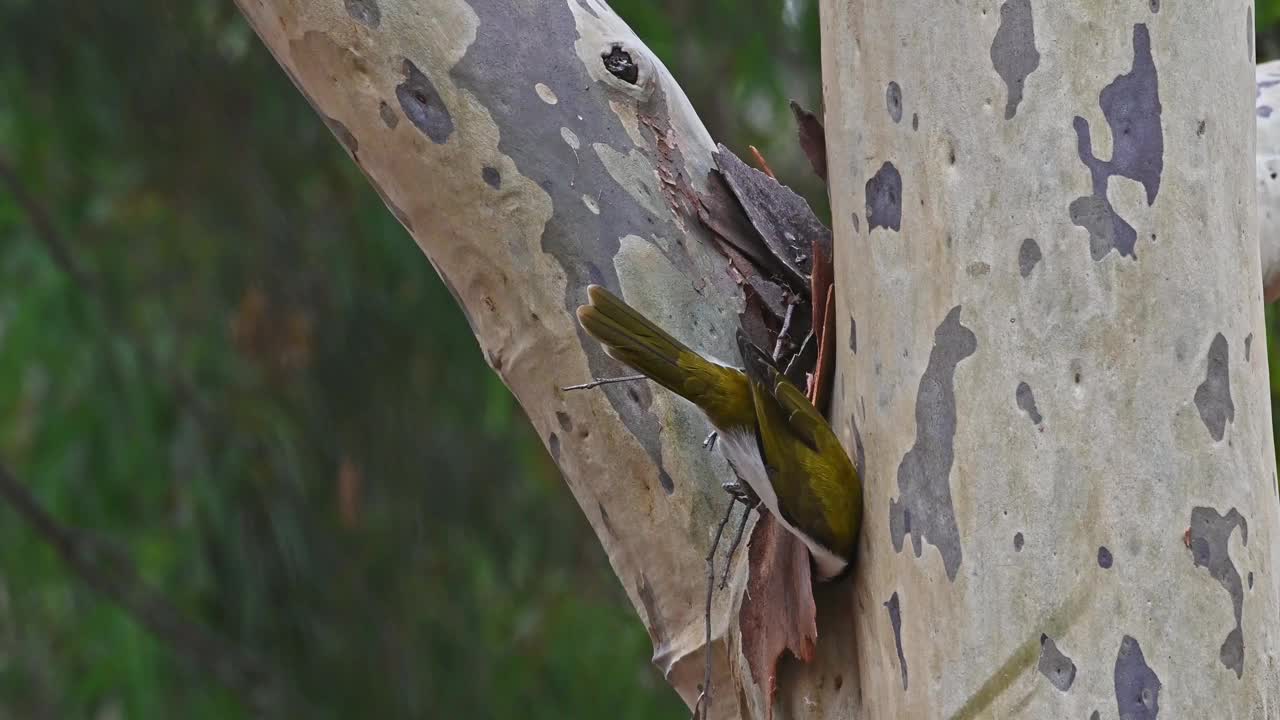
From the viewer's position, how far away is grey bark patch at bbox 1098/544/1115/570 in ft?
3.46

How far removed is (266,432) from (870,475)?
2.91 metres

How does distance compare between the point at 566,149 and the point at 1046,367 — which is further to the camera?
the point at 566,149

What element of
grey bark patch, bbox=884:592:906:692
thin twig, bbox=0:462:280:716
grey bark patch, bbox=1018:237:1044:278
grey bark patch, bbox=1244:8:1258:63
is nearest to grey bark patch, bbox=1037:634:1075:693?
grey bark patch, bbox=884:592:906:692

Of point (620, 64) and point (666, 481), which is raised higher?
point (620, 64)

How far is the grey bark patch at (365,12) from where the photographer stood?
55.6 inches

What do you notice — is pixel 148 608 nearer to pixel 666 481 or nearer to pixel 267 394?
pixel 267 394

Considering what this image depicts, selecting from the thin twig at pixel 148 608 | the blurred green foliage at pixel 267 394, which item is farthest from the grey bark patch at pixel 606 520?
the thin twig at pixel 148 608

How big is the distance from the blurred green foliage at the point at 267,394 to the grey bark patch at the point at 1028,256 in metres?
2.46

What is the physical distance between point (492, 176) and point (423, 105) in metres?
0.10

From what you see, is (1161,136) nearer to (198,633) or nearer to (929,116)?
(929,116)

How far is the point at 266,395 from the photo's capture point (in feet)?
12.6

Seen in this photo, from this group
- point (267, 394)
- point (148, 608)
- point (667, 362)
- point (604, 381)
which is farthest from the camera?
point (148, 608)

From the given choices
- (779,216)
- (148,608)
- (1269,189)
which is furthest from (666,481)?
(148,608)

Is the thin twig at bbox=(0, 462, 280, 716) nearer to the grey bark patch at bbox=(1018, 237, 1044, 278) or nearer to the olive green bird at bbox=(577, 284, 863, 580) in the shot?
the olive green bird at bbox=(577, 284, 863, 580)
